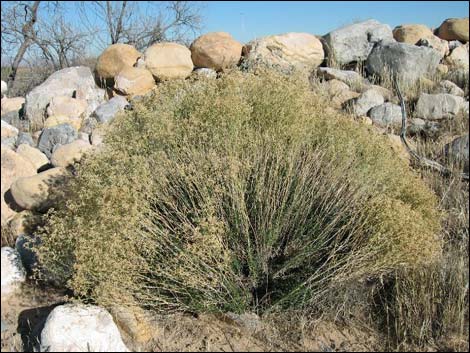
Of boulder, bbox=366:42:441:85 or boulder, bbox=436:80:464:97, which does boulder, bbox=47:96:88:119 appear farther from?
boulder, bbox=436:80:464:97

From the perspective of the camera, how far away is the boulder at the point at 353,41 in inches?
315

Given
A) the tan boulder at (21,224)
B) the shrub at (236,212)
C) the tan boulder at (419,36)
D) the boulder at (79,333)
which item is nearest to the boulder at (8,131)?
the tan boulder at (21,224)

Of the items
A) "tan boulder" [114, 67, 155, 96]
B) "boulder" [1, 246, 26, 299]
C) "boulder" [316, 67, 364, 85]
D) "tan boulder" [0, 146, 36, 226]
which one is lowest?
"boulder" [1, 246, 26, 299]

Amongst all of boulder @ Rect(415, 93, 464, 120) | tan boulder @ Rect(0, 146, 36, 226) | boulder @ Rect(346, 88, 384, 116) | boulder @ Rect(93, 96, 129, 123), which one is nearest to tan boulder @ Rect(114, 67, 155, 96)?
boulder @ Rect(93, 96, 129, 123)

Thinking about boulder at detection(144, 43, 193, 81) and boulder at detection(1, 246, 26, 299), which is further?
boulder at detection(144, 43, 193, 81)

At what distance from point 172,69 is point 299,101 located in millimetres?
3460

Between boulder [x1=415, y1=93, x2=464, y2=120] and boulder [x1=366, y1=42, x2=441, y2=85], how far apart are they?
1.02 m

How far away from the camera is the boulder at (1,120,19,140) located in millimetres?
5712

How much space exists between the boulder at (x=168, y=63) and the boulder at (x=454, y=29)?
487 centimetres

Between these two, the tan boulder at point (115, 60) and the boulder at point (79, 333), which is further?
the tan boulder at point (115, 60)

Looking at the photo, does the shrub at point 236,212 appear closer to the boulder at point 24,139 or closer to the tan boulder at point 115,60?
the boulder at point 24,139

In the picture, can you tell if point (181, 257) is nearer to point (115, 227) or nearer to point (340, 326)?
point (115, 227)

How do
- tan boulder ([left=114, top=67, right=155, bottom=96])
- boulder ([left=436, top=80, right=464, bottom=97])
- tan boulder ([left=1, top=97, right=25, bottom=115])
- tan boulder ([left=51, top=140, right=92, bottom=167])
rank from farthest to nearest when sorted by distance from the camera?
tan boulder ([left=1, top=97, right=25, bottom=115]) < tan boulder ([left=114, top=67, right=155, bottom=96]) < boulder ([left=436, top=80, right=464, bottom=97]) < tan boulder ([left=51, top=140, right=92, bottom=167])

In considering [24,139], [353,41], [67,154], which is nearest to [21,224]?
[67,154]
